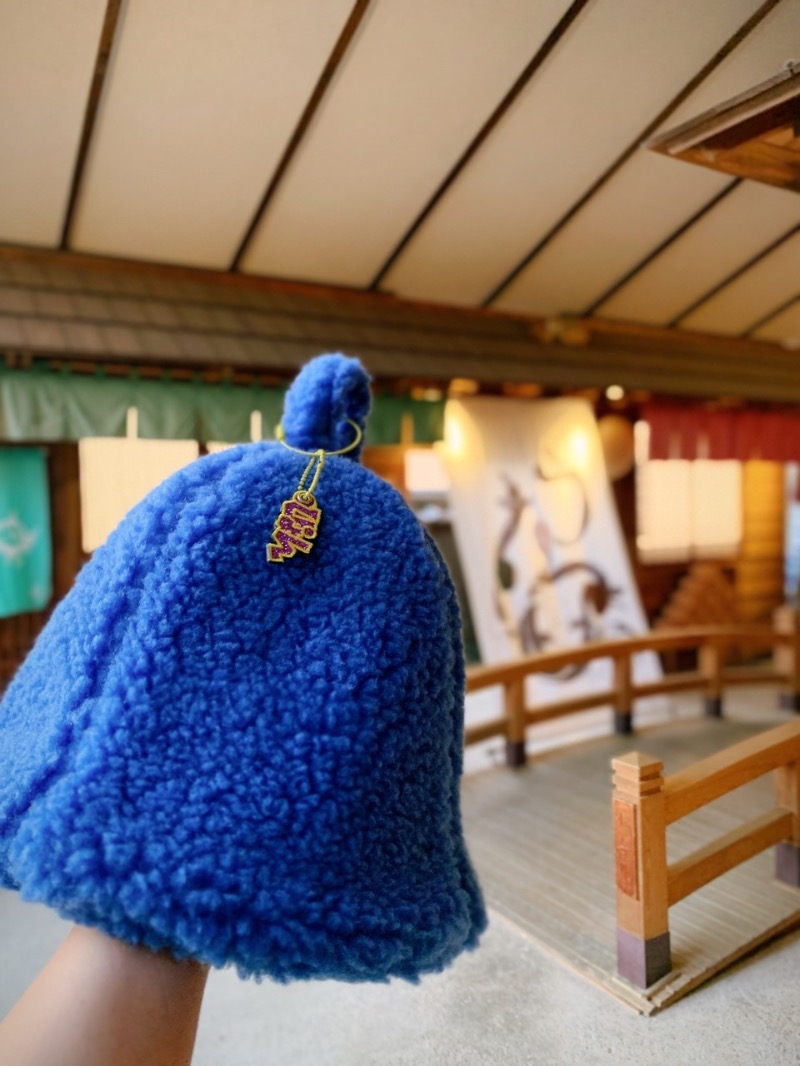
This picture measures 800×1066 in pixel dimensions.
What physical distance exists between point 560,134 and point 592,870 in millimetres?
4130

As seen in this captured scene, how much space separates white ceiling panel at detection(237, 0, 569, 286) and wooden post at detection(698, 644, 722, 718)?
442 cm

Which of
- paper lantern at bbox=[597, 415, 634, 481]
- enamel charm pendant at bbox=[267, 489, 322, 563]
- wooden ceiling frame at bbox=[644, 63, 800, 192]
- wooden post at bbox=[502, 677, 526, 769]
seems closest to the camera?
enamel charm pendant at bbox=[267, 489, 322, 563]

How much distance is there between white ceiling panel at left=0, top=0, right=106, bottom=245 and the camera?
3461 millimetres

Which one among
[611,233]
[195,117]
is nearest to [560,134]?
[611,233]

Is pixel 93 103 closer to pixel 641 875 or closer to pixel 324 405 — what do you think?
pixel 324 405

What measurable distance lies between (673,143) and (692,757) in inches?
173

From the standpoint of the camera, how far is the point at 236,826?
0.76 meters

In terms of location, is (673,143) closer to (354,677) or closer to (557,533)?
(354,677)

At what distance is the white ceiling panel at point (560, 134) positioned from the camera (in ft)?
11.5

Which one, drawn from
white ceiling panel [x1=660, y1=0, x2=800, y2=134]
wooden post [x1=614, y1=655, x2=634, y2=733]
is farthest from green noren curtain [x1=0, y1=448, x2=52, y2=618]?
white ceiling panel [x1=660, y1=0, x2=800, y2=134]

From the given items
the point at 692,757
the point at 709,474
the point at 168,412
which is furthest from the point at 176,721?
the point at 709,474

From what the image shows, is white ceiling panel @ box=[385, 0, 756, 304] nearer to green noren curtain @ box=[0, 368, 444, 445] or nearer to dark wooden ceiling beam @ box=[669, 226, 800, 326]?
dark wooden ceiling beam @ box=[669, 226, 800, 326]

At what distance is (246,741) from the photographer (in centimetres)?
79

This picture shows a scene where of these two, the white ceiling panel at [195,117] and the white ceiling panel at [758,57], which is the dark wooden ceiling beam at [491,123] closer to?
the white ceiling panel at [758,57]
